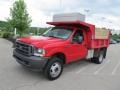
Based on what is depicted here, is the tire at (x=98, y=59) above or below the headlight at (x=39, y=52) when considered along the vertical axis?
below

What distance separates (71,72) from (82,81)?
3.73 ft

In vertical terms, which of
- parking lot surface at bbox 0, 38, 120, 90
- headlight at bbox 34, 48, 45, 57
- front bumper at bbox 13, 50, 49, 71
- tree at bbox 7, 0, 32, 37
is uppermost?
tree at bbox 7, 0, 32, 37

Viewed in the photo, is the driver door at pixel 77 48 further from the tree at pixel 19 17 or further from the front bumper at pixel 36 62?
the tree at pixel 19 17

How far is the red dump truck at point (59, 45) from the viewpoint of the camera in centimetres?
546

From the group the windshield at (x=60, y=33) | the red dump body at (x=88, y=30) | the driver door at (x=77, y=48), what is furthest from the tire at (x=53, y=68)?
the red dump body at (x=88, y=30)

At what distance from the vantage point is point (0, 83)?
5.23m

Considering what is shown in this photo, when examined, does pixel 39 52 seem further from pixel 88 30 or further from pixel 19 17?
pixel 19 17

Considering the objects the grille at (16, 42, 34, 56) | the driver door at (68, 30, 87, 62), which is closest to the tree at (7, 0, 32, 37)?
the driver door at (68, 30, 87, 62)

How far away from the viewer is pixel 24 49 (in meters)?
5.83

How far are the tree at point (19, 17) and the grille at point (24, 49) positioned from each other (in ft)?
49.4

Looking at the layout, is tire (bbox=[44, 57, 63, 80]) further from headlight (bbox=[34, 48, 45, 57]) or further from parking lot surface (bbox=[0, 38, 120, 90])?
headlight (bbox=[34, 48, 45, 57])

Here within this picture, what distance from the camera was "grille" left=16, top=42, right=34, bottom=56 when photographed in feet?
18.1

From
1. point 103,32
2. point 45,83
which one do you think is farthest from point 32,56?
point 103,32

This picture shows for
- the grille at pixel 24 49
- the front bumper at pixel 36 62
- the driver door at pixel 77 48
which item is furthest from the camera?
the driver door at pixel 77 48
